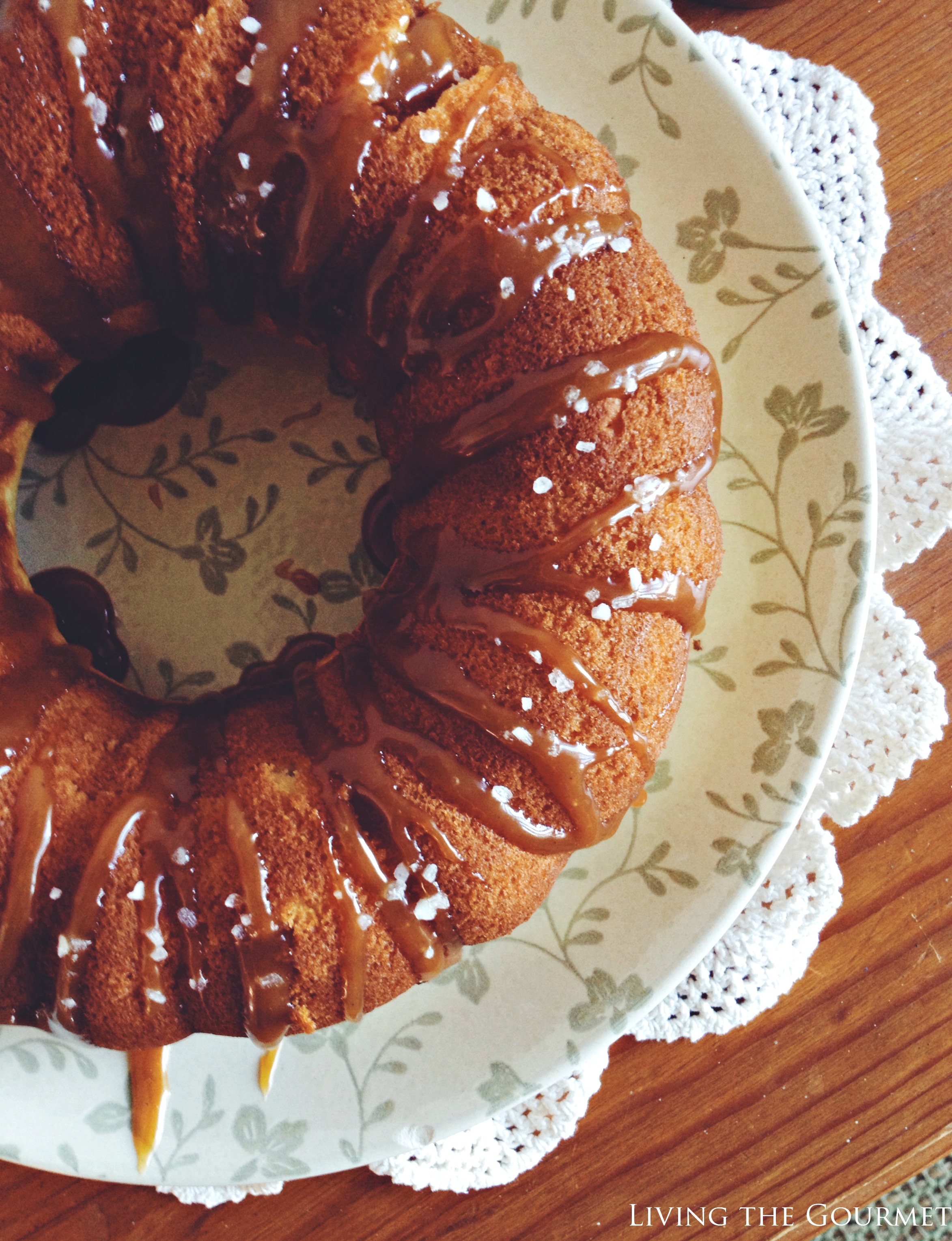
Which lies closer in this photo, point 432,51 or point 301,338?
point 432,51

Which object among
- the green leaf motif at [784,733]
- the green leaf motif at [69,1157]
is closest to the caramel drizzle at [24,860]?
the green leaf motif at [69,1157]

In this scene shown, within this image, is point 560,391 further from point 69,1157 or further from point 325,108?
point 69,1157

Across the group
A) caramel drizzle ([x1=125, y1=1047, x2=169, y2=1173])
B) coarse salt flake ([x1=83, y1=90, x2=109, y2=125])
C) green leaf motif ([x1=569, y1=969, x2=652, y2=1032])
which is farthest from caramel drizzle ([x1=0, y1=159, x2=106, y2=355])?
green leaf motif ([x1=569, y1=969, x2=652, y2=1032])

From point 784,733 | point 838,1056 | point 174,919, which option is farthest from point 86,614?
point 838,1056

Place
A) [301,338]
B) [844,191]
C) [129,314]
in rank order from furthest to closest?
[844,191], [301,338], [129,314]

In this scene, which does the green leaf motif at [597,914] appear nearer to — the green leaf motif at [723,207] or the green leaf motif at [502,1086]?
the green leaf motif at [502,1086]

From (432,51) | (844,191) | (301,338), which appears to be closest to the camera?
(432,51)

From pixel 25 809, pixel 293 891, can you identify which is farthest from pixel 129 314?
pixel 293 891

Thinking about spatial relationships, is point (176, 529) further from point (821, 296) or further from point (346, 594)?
point (821, 296)
